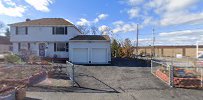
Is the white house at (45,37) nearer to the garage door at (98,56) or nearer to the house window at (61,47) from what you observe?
the house window at (61,47)

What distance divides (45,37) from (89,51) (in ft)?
22.2

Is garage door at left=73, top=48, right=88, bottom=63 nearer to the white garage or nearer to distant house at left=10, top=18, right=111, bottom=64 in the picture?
the white garage

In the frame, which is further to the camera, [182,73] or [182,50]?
[182,50]

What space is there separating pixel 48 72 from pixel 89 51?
1149 centimetres

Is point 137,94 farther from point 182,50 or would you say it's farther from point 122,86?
point 182,50

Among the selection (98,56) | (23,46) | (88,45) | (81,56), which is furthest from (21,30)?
(98,56)

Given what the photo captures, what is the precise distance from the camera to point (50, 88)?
492 inches

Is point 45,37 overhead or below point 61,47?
overhead

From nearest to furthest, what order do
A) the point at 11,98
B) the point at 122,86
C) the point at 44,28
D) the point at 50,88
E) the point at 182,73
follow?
the point at 11,98
the point at 50,88
the point at 122,86
the point at 182,73
the point at 44,28

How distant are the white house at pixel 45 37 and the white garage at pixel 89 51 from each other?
224 cm

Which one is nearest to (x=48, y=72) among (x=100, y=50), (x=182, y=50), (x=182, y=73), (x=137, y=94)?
(x=137, y=94)

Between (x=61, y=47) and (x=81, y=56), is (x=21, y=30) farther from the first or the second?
(x=81, y=56)

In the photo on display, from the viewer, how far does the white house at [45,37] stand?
30359 mm

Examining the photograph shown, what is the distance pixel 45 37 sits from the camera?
3039 centimetres
